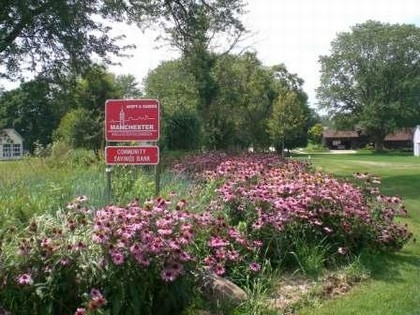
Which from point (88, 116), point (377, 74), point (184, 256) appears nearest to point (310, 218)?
point (184, 256)

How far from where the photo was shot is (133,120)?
8.27 m

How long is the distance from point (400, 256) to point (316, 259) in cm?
184

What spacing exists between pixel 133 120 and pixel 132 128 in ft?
0.37

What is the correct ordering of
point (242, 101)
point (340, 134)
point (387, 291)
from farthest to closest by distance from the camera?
point (340, 134)
point (242, 101)
point (387, 291)

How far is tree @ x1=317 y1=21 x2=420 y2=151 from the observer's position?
274 feet

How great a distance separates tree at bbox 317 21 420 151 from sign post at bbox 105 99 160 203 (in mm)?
78631

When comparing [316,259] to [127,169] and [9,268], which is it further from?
[127,169]

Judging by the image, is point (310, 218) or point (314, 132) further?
point (314, 132)

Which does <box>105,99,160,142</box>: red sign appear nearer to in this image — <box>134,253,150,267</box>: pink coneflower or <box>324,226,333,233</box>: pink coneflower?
<box>324,226,333,233</box>: pink coneflower

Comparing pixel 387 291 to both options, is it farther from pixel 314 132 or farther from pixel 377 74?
pixel 314 132

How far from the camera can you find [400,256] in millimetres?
8094

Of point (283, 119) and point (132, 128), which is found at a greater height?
point (283, 119)

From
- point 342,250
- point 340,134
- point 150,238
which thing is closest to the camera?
point 150,238

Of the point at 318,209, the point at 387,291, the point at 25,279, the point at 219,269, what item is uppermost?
the point at 318,209
